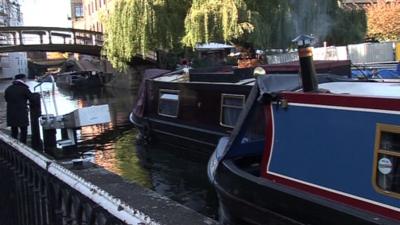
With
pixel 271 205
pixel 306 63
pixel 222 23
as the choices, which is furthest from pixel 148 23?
pixel 271 205

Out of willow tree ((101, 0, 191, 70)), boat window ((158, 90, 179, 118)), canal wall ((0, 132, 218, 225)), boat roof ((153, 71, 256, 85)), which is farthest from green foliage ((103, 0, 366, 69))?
canal wall ((0, 132, 218, 225))

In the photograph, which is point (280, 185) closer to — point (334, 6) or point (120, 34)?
point (334, 6)

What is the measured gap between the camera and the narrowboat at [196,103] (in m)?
10.8

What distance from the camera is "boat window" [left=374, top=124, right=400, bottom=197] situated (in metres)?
4.03

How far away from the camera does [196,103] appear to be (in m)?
12.2

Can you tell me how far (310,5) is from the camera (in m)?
23.6

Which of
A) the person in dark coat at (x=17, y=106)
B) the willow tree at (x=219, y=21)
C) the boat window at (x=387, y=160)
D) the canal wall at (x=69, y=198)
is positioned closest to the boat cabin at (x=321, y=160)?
the boat window at (x=387, y=160)

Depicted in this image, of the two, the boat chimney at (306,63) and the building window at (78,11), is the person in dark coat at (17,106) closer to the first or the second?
the boat chimney at (306,63)

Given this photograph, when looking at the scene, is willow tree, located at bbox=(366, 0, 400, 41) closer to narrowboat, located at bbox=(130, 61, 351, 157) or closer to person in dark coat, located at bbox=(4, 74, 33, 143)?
narrowboat, located at bbox=(130, 61, 351, 157)

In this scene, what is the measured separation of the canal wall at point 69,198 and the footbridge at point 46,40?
41.3 meters

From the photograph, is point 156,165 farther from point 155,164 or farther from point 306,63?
point 306,63

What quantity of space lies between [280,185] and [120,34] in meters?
21.9

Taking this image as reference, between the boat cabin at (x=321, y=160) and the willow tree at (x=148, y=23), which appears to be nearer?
the boat cabin at (x=321, y=160)

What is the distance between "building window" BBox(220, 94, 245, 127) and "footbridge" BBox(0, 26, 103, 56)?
35.4m
